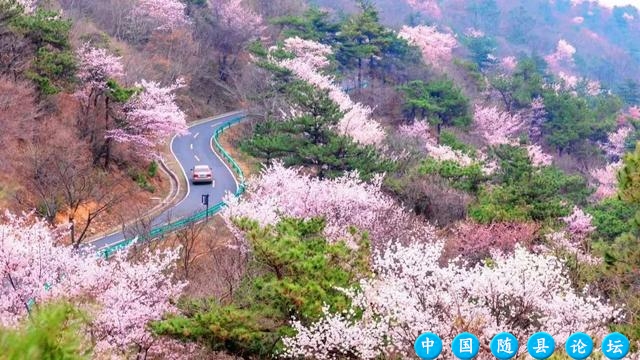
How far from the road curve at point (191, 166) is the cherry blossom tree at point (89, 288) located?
625 centimetres

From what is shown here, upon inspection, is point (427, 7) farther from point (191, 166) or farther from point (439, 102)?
point (191, 166)

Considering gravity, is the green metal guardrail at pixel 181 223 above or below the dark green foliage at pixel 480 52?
above

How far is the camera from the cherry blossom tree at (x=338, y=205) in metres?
19.5

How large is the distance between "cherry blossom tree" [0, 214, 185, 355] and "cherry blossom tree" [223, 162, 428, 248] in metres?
5.59

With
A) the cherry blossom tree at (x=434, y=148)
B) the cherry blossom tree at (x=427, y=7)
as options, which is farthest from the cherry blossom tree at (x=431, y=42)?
the cherry blossom tree at (x=427, y=7)

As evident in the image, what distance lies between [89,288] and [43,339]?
10.3m

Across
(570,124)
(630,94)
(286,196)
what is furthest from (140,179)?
(630,94)

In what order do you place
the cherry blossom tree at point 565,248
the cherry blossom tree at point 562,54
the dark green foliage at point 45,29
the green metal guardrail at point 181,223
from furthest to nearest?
the cherry blossom tree at point 562,54
the dark green foliage at point 45,29
the green metal guardrail at point 181,223
the cherry blossom tree at point 565,248

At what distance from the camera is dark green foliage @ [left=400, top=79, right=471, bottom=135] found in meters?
39.7

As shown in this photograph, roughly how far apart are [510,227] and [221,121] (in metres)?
26.6

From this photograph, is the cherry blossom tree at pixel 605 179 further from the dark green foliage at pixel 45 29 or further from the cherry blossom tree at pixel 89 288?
the cherry blossom tree at pixel 89 288

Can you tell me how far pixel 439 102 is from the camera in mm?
40062

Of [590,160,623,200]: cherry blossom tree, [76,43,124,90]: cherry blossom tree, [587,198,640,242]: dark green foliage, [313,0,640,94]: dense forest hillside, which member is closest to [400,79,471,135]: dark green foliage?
[590,160,623,200]: cherry blossom tree

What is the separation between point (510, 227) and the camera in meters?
20.8
